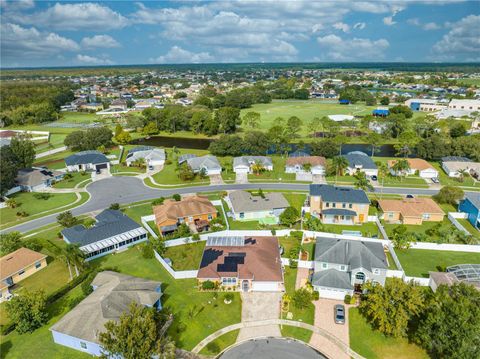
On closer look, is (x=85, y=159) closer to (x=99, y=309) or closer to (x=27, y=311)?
(x=27, y=311)

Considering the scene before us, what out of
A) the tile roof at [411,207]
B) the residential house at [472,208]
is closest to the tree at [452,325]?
the tile roof at [411,207]

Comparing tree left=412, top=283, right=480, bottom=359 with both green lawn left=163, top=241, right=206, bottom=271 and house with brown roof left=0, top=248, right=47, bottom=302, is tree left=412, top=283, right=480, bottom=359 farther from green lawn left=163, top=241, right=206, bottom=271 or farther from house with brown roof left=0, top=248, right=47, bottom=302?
house with brown roof left=0, top=248, right=47, bottom=302

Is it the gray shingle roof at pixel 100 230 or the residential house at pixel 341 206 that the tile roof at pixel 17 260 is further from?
the residential house at pixel 341 206

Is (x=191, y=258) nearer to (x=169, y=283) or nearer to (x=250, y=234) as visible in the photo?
(x=169, y=283)

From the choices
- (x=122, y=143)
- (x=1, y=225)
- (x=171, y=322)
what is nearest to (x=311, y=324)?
(x=171, y=322)

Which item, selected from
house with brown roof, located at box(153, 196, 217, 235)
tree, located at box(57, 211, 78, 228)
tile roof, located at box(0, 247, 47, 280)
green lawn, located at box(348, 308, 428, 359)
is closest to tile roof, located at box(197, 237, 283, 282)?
house with brown roof, located at box(153, 196, 217, 235)

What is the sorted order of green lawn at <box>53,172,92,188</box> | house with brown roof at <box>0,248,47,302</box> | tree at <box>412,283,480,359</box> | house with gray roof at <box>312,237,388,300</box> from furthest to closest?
green lawn at <box>53,172,92,188</box>
house with brown roof at <box>0,248,47,302</box>
house with gray roof at <box>312,237,388,300</box>
tree at <box>412,283,480,359</box>

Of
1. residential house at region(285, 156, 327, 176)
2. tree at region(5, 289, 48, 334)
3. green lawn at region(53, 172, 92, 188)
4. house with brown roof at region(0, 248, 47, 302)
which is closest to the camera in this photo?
tree at region(5, 289, 48, 334)
